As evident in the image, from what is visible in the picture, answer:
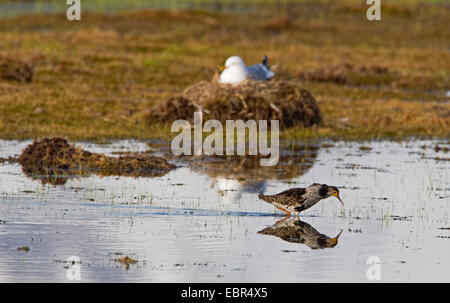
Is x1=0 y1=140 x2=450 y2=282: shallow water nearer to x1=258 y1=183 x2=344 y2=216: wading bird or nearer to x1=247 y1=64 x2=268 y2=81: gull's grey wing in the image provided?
x1=258 y1=183 x2=344 y2=216: wading bird

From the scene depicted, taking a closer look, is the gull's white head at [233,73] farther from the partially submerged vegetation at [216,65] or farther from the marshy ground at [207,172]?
the marshy ground at [207,172]

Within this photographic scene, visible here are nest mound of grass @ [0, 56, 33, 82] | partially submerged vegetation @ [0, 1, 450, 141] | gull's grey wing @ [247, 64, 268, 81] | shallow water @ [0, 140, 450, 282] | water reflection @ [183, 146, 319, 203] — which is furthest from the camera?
nest mound of grass @ [0, 56, 33, 82]

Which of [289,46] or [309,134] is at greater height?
[289,46]

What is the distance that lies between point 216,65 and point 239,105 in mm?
11140

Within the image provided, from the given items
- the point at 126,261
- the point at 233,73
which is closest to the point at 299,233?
the point at 126,261

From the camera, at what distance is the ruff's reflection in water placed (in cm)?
1093

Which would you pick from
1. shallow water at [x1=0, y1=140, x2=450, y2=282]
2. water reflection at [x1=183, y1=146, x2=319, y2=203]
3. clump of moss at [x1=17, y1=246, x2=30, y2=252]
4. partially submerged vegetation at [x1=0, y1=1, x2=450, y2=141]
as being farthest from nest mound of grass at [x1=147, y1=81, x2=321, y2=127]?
clump of moss at [x1=17, y1=246, x2=30, y2=252]

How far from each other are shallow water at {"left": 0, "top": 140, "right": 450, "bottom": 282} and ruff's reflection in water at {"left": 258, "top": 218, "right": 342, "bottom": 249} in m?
0.05

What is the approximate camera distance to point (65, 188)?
46.6 ft

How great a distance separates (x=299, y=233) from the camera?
11.4 metres

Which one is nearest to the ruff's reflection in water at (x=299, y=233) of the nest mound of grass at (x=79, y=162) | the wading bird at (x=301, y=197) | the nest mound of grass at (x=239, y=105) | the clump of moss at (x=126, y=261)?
the wading bird at (x=301, y=197)

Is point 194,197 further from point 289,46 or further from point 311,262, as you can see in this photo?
point 289,46
